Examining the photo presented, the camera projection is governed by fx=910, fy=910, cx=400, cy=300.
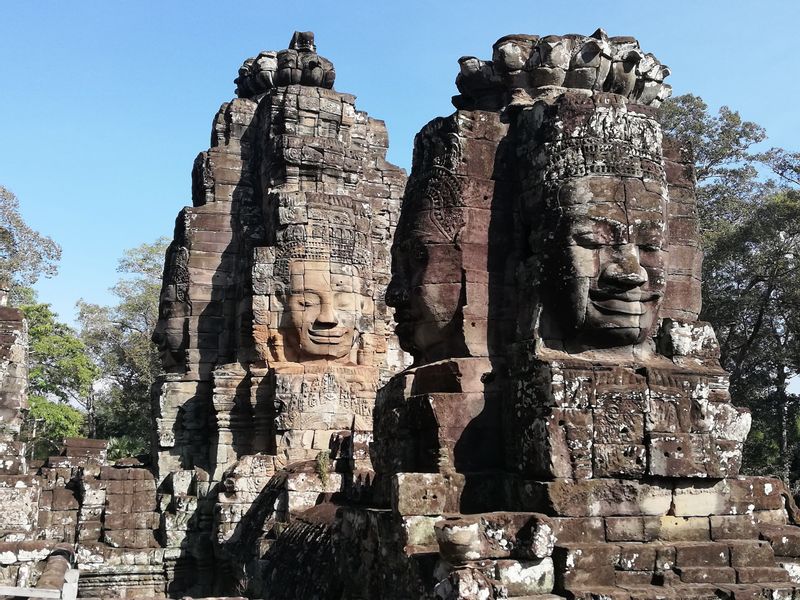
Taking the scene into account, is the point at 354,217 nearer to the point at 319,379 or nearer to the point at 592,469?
the point at 319,379

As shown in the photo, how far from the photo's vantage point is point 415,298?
6.59 m

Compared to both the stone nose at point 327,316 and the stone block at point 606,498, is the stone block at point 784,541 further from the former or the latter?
the stone nose at point 327,316

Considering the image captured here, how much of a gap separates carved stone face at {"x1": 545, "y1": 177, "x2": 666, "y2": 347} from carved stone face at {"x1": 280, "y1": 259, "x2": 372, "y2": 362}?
8454 mm

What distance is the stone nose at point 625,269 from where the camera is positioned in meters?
5.71

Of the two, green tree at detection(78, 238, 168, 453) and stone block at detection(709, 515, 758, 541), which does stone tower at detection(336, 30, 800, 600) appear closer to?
stone block at detection(709, 515, 758, 541)

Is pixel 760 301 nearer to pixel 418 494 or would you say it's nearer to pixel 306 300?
pixel 306 300

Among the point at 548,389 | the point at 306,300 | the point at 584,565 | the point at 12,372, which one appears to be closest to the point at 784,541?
the point at 584,565

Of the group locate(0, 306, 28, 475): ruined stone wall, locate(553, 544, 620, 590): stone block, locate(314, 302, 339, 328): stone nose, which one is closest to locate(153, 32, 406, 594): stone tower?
locate(314, 302, 339, 328): stone nose

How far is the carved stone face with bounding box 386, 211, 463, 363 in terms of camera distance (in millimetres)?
6461

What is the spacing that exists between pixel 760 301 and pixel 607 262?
17033mm

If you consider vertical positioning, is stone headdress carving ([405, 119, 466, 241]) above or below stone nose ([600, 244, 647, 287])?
above

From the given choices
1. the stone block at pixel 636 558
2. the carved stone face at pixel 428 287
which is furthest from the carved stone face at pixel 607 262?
the stone block at pixel 636 558

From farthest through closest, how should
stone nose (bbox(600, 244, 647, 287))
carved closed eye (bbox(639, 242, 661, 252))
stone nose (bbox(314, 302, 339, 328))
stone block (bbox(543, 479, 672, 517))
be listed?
1. stone nose (bbox(314, 302, 339, 328))
2. carved closed eye (bbox(639, 242, 661, 252))
3. stone nose (bbox(600, 244, 647, 287))
4. stone block (bbox(543, 479, 672, 517))

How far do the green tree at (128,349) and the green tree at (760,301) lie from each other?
71.5ft
